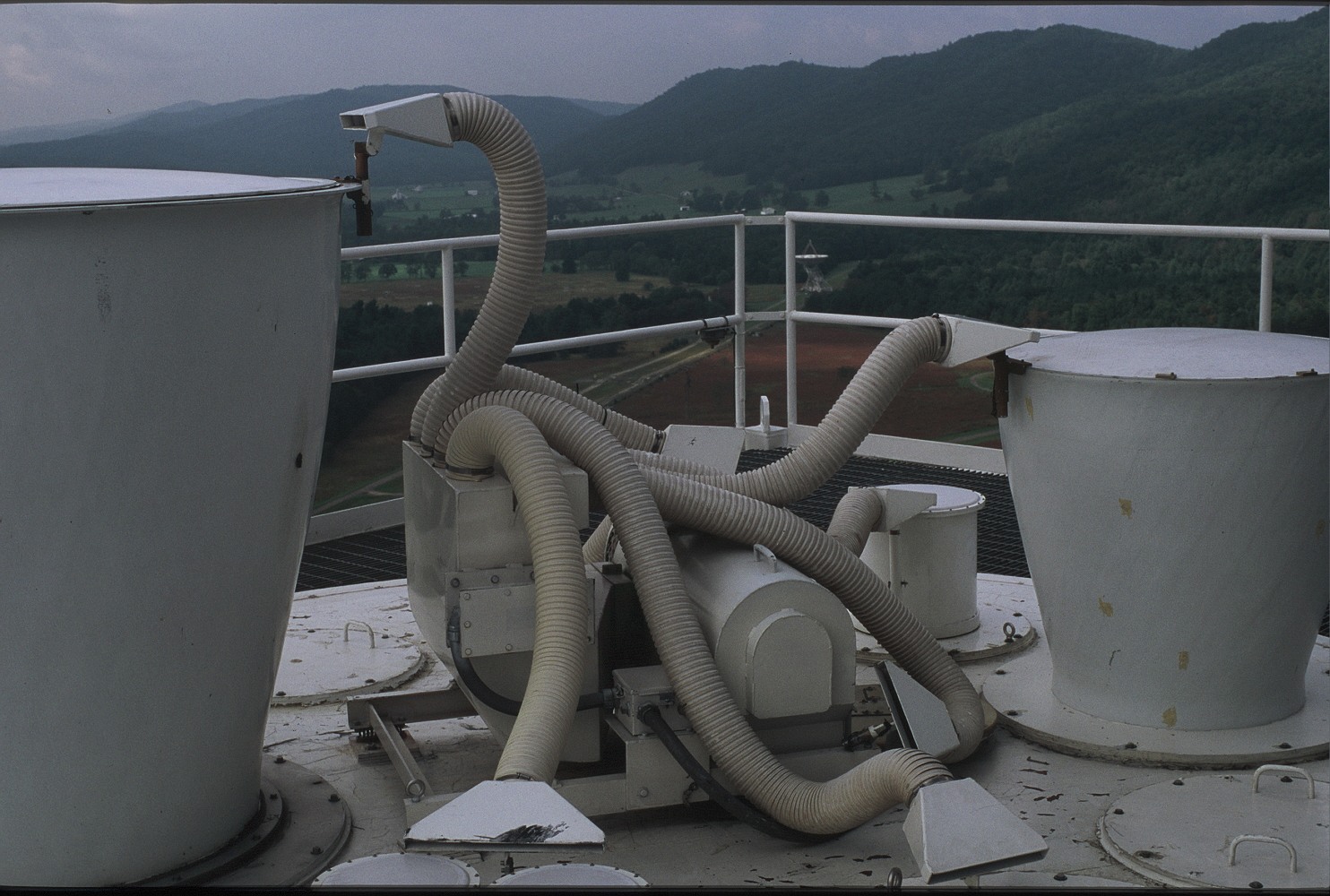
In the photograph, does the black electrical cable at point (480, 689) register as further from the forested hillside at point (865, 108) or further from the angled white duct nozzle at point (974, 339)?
the forested hillside at point (865, 108)

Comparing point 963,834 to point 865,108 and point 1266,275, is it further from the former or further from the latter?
point 865,108

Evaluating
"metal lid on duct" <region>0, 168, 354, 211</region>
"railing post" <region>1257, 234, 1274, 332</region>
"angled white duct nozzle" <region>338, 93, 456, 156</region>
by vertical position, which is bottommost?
"railing post" <region>1257, 234, 1274, 332</region>

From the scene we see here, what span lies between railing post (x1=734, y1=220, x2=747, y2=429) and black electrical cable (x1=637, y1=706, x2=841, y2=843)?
3181 mm

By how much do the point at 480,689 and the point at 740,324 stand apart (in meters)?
→ 3.38

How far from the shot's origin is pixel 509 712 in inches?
114

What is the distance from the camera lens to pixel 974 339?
3.28 m

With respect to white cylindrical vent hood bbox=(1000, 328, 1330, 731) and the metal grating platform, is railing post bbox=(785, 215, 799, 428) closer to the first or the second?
the metal grating platform

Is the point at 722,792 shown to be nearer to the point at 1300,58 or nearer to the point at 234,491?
the point at 234,491

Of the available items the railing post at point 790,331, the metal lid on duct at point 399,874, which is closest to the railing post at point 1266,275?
the railing post at point 790,331

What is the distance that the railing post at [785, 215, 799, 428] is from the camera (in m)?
5.96

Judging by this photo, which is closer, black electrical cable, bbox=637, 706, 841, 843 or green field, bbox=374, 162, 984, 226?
black electrical cable, bbox=637, 706, 841, 843

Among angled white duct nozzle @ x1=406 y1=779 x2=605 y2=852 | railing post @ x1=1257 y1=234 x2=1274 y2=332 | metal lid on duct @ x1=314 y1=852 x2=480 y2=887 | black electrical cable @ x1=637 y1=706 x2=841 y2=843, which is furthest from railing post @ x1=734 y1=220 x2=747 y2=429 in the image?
metal lid on duct @ x1=314 y1=852 x2=480 y2=887

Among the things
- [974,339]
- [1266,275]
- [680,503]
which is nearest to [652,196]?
[1266,275]

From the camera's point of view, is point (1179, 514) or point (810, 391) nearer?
point (1179, 514)
